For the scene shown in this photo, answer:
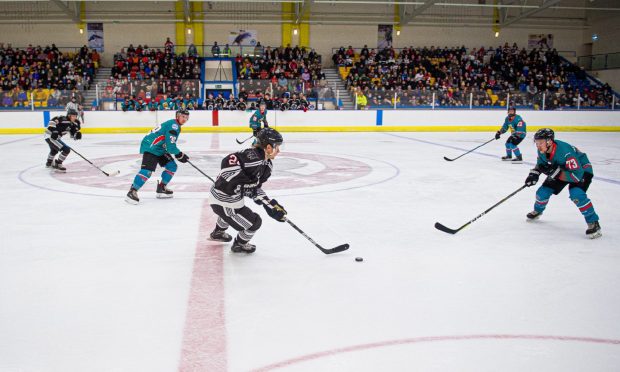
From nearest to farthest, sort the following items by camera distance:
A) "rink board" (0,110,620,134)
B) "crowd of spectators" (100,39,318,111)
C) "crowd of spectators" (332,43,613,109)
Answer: "rink board" (0,110,620,134)
"crowd of spectators" (100,39,318,111)
"crowd of spectators" (332,43,613,109)

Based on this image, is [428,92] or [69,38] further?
[69,38]

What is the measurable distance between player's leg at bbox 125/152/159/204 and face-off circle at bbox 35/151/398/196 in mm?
707

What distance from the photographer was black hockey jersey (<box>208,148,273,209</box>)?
305 cm

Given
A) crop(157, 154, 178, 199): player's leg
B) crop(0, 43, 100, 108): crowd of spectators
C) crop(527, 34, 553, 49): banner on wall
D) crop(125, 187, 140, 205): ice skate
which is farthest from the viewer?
crop(527, 34, 553, 49): banner on wall

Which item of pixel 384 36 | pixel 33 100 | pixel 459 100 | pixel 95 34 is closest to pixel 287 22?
pixel 384 36

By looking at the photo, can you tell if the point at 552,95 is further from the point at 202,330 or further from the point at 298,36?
the point at 202,330

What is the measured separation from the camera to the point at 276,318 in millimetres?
2326

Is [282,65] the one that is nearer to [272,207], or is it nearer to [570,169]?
[570,169]

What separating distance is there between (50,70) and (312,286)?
19.3m

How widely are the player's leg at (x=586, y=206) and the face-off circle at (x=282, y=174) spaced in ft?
8.39

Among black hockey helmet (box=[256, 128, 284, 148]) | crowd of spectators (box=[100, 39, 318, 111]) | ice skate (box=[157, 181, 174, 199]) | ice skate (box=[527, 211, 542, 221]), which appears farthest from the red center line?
crowd of spectators (box=[100, 39, 318, 111])

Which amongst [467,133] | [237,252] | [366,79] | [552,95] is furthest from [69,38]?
[237,252]

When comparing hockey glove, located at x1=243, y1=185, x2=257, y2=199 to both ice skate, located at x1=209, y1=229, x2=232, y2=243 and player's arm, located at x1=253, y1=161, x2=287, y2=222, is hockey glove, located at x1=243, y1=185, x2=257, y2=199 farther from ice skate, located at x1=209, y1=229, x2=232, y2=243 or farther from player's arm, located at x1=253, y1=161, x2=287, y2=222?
ice skate, located at x1=209, y1=229, x2=232, y2=243

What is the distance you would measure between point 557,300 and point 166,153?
3.83 meters
